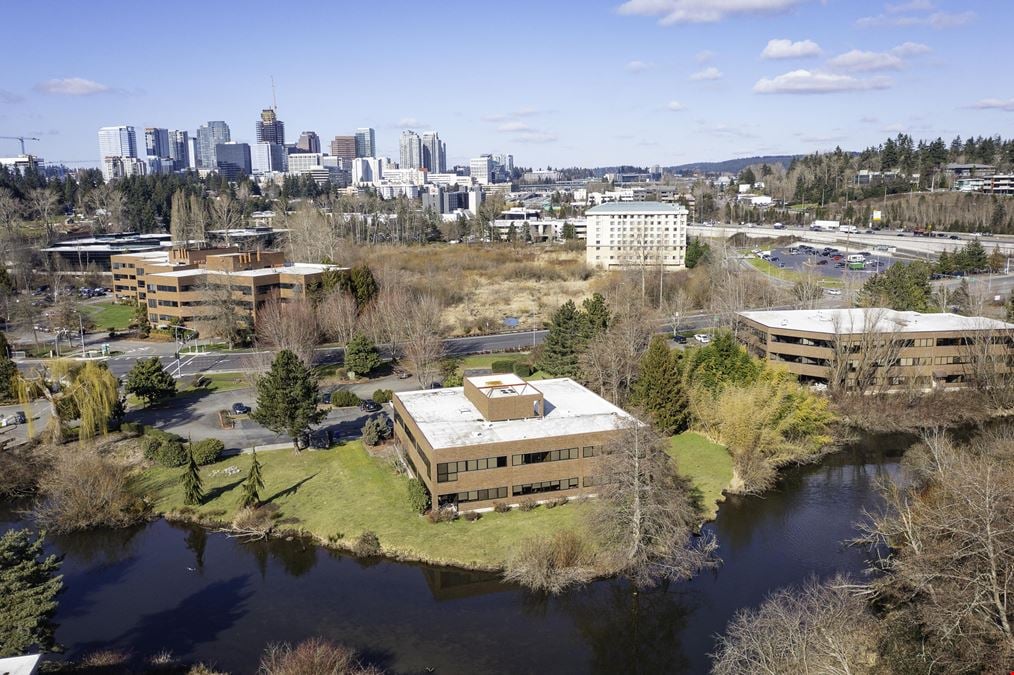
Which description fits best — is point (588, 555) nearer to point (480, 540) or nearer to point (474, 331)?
point (480, 540)

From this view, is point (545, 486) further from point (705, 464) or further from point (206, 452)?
point (206, 452)

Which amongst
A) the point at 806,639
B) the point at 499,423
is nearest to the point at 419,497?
the point at 499,423

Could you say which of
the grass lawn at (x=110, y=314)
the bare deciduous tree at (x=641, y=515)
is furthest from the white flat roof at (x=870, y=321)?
the grass lawn at (x=110, y=314)

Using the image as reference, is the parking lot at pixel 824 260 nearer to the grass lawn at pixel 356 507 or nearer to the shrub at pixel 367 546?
the grass lawn at pixel 356 507

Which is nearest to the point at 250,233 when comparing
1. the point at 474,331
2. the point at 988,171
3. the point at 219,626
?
the point at 474,331

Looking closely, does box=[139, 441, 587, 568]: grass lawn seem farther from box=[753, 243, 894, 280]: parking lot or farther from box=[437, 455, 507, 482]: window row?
box=[753, 243, 894, 280]: parking lot

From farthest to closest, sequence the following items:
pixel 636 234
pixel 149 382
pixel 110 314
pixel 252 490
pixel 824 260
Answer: pixel 636 234, pixel 824 260, pixel 110 314, pixel 149 382, pixel 252 490
